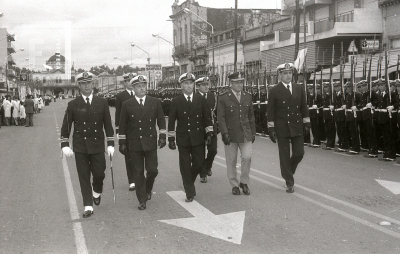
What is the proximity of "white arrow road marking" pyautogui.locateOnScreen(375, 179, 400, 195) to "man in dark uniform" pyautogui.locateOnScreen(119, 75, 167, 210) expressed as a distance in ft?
12.6

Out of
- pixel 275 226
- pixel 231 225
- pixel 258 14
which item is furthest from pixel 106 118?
pixel 258 14

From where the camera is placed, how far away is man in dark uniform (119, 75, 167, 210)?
759 cm

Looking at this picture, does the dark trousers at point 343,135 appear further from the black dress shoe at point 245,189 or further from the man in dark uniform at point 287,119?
the black dress shoe at point 245,189

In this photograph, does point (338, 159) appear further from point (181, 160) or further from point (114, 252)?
point (114, 252)

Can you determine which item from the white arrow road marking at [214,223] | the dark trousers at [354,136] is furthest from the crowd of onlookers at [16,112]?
the white arrow road marking at [214,223]

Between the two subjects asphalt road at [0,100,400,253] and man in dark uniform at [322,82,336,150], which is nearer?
asphalt road at [0,100,400,253]

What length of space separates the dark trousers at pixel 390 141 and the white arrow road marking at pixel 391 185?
2.91m

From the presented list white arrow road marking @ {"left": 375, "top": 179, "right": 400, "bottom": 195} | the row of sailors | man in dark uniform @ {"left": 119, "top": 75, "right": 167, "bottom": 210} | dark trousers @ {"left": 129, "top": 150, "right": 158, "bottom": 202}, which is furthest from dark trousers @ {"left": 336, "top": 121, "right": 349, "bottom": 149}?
dark trousers @ {"left": 129, "top": 150, "right": 158, "bottom": 202}

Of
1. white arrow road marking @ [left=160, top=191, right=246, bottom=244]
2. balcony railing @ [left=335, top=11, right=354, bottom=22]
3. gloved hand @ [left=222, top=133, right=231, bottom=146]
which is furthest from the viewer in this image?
balcony railing @ [left=335, top=11, right=354, bottom=22]

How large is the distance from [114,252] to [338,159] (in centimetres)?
832

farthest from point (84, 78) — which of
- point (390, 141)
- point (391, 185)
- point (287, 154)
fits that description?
point (390, 141)

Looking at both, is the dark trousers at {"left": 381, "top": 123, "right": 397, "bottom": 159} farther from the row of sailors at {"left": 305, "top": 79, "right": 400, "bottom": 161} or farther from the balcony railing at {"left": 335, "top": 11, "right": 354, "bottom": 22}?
the balcony railing at {"left": 335, "top": 11, "right": 354, "bottom": 22}

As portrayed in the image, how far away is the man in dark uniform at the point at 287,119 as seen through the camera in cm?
866

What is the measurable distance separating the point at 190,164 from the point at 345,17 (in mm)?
27816
